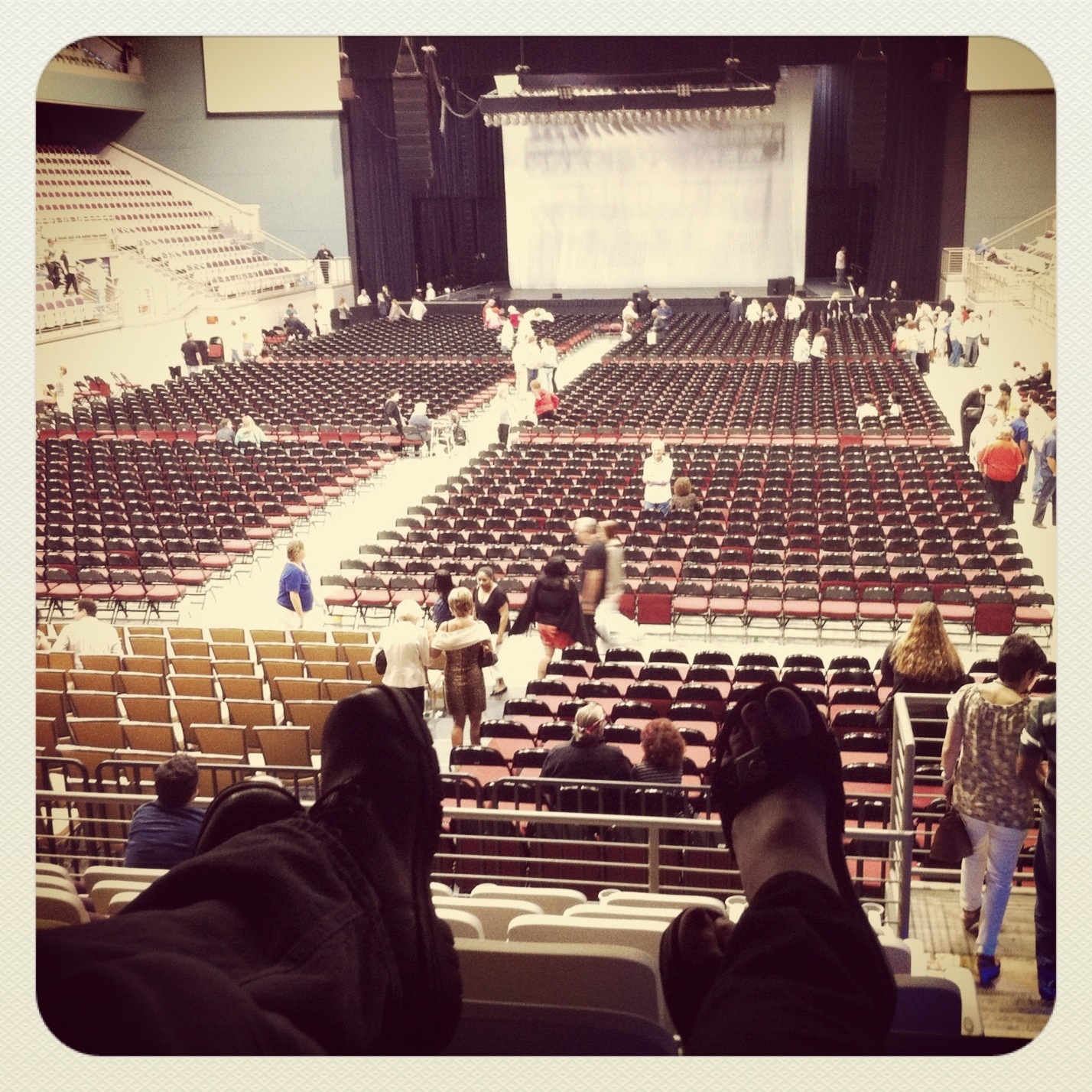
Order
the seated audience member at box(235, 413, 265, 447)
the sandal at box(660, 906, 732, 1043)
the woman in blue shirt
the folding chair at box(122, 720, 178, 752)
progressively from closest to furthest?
the sandal at box(660, 906, 732, 1043) < the folding chair at box(122, 720, 178, 752) < the woman in blue shirt < the seated audience member at box(235, 413, 265, 447)

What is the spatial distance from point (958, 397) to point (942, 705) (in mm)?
11535

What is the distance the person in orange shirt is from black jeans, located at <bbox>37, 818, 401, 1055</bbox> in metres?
9.28

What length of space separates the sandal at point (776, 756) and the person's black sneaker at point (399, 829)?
3.06ft

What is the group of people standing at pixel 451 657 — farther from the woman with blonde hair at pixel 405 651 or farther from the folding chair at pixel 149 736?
the folding chair at pixel 149 736

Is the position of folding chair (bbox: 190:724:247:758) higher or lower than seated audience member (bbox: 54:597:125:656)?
lower

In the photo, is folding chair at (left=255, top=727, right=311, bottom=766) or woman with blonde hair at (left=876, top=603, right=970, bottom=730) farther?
folding chair at (left=255, top=727, right=311, bottom=766)

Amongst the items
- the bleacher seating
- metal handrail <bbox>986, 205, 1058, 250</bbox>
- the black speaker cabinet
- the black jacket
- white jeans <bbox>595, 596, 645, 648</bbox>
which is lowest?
white jeans <bbox>595, 596, 645, 648</bbox>

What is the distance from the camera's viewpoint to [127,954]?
5.64 feet

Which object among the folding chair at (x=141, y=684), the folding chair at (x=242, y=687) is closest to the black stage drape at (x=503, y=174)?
the folding chair at (x=242, y=687)

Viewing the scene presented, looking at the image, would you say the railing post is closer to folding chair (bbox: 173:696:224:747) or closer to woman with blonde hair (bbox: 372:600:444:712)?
woman with blonde hair (bbox: 372:600:444:712)

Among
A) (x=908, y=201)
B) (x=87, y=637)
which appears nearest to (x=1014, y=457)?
(x=87, y=637)

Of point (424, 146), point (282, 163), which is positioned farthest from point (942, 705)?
point (282, 163)

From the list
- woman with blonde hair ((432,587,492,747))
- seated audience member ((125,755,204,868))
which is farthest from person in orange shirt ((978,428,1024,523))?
seated audience member ((125,755,204,868))

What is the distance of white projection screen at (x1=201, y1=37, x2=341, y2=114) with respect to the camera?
5.08m
